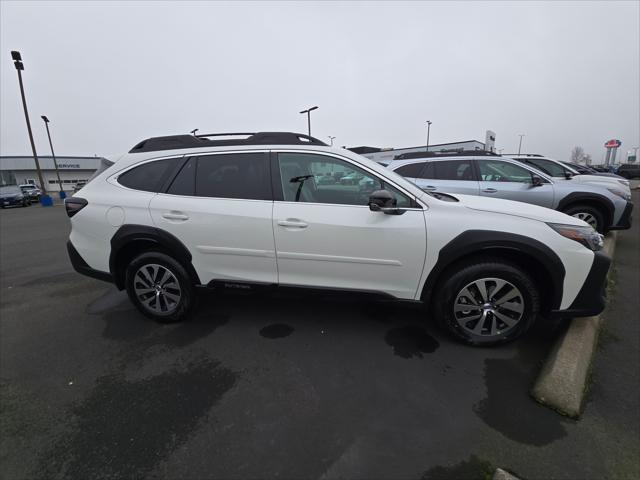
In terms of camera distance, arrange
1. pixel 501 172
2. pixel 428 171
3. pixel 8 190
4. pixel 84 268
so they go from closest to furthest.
Result: pixel 84 268 → pixel 501 172 → pixel 428 171 → pixel 8 190

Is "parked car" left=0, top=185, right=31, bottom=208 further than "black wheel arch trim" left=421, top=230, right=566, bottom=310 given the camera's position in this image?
Yes

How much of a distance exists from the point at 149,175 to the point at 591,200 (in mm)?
7395

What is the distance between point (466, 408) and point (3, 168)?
2676 inches

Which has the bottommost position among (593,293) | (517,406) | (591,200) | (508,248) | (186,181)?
(517,406)

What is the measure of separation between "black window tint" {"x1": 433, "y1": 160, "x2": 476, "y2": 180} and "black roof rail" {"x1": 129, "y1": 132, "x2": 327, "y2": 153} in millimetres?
Answer: 4104

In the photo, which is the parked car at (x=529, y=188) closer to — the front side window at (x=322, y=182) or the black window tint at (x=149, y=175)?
the front side window at (x=322, y=182)

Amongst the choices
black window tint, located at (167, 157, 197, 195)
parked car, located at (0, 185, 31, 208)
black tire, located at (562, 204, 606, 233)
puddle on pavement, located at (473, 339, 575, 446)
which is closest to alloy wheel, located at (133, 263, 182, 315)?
black window tint, located at (167, 157, 197, 195)

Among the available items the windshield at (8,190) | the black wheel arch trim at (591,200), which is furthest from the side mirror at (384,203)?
the windshield at (8,190)

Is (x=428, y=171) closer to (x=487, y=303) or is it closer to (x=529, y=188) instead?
(x=529, y=188)

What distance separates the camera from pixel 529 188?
6008 mm

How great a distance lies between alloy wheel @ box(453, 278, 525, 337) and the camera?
2693mm

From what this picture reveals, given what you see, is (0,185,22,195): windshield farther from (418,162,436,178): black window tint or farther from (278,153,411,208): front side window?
(278,153,411,208): front side window

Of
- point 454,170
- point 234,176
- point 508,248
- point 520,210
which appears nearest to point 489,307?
point 508,248

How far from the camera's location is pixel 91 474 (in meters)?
1.75
